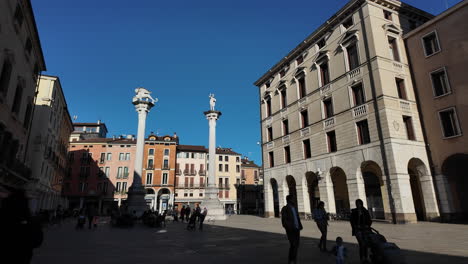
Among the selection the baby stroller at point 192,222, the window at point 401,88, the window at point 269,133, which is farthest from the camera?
the window at point 269,133

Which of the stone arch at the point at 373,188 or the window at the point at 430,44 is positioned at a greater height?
the window at the point at 430,44

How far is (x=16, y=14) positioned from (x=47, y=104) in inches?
618

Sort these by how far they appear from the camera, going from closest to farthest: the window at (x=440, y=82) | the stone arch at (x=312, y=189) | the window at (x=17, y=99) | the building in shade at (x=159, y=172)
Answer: the window at (x=17, y=99) → the window at (x=440, y=82) → the stone arch at (x=312, y=189) → the building in shade at (x=159, y=172)

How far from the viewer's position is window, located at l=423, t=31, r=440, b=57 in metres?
21.2

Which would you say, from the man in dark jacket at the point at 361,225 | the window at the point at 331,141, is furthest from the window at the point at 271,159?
the man in dark jacket at the point at 361,225

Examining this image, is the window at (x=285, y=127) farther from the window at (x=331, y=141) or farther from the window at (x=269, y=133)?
the window at (x=331, y=141)

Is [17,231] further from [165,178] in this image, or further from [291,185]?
[165,178]

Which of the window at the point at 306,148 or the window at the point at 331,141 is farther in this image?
the window at the point at 306,148

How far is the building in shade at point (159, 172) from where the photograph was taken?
61.1 m

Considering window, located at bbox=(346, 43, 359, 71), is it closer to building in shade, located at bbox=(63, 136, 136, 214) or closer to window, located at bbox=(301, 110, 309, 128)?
window, located at bbox=(301, 110, 309, 128)

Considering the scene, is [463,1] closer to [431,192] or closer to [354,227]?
[431,192]

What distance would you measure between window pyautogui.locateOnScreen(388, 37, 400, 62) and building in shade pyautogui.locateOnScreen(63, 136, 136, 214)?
55.7m

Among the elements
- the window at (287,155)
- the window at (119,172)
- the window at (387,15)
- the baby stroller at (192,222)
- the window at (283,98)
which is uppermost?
the window at (387,15)

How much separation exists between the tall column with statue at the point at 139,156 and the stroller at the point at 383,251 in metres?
24.1
